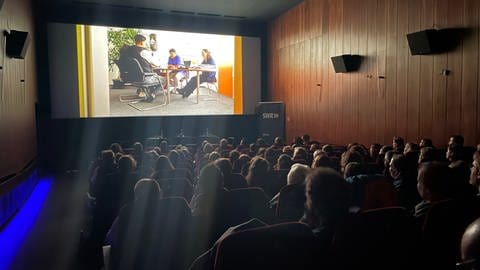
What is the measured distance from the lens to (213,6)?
33.8 feet

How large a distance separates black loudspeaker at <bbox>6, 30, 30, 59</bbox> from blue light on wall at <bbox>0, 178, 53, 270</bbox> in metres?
2.35

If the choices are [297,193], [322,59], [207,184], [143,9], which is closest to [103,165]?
[207,184]

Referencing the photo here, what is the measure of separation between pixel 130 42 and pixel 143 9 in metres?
1.04

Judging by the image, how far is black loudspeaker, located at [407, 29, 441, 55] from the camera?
5.82m

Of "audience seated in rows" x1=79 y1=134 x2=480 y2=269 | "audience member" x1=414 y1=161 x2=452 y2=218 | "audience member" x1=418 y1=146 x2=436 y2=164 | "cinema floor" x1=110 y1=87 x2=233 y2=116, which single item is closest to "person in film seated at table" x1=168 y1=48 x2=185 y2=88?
"cinema floor" x1=110 y1=87 x2=233 y2=116

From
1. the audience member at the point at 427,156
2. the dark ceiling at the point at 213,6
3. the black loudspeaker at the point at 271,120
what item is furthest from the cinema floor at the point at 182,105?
the audience member at the point at 427,156

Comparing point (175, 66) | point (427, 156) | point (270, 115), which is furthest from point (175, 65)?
point (427, 156)

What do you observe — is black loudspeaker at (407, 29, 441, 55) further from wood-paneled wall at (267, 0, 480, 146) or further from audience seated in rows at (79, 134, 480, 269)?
audience seated in rows at (79, 134, 480, 269)

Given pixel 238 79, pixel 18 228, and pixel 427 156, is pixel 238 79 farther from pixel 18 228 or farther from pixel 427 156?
pixel 427 156

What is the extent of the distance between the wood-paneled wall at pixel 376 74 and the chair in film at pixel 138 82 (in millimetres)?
3889

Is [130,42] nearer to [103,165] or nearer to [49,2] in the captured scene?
[49,2]

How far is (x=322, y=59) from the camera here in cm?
935

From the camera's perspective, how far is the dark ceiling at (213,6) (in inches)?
389

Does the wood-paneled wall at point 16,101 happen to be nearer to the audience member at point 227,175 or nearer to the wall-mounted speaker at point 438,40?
the audience member at point 227,175
